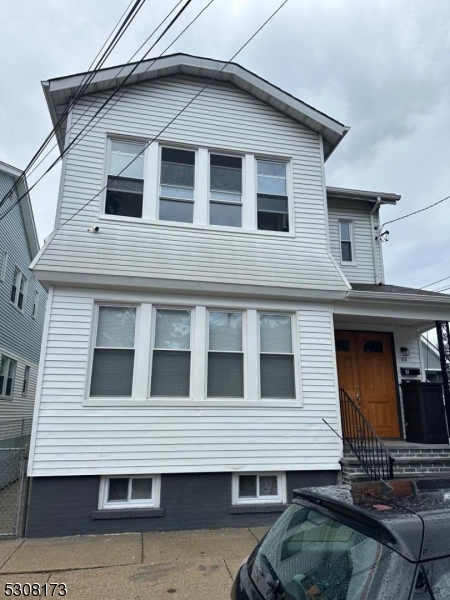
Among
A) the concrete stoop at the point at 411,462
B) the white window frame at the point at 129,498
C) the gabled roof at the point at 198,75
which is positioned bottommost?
the white window frame at the point at 129,498

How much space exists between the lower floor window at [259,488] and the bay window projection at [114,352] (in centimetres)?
228

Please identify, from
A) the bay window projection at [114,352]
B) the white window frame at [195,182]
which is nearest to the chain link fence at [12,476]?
the bay window projection at [114,352]

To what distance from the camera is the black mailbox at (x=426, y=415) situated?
277 inches

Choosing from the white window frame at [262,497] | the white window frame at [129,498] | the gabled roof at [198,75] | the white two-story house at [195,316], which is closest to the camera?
the white window frame at [129,498]

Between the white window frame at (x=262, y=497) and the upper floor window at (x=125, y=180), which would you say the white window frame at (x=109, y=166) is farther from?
the white window frame at (x=262, y=497)

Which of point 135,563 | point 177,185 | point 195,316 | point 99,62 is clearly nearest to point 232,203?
point 177,185

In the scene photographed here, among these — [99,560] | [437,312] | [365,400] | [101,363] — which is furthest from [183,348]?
[437,312]

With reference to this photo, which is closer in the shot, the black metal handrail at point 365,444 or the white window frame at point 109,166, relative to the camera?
the black metal handrail at point 365,444

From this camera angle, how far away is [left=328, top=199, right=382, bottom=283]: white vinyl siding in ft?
30.2

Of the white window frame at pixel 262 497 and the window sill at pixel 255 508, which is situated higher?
the white window frame at pixel 262 497

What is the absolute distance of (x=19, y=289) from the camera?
13453 mm

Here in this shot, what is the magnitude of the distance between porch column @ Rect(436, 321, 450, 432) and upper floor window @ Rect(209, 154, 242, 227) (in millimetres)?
4391

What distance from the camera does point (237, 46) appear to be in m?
6.23

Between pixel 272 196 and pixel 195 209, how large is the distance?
5.11 ft
